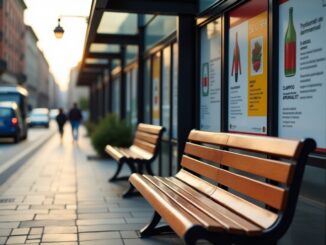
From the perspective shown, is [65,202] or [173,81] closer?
[65,202]

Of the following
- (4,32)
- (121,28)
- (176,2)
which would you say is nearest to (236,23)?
(176,2)

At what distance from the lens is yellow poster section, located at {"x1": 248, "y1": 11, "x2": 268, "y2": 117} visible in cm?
528

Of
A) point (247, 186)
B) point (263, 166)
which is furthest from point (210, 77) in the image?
point (263, 166)

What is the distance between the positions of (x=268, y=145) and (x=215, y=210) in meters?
0.66

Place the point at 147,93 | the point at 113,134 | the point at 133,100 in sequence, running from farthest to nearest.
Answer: the point at 133,100 → the point at 113,134 → the point at 147,93

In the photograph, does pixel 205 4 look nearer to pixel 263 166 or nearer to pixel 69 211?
pixel 69 211

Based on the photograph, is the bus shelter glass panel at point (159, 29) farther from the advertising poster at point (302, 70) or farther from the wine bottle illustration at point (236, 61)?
the advertising poster at point (302, 70)

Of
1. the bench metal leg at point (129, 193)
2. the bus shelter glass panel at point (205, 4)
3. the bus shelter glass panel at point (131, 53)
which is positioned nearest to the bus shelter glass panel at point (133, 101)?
the bus shelter glass panel at point (131, 53)

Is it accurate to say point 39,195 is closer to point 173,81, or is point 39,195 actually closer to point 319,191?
point 173,81

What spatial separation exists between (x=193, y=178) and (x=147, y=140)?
10.6ft

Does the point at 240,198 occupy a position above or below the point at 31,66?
below

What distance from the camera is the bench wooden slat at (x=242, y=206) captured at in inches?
140

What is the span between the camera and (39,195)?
794 cm

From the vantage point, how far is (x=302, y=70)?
448 cm
